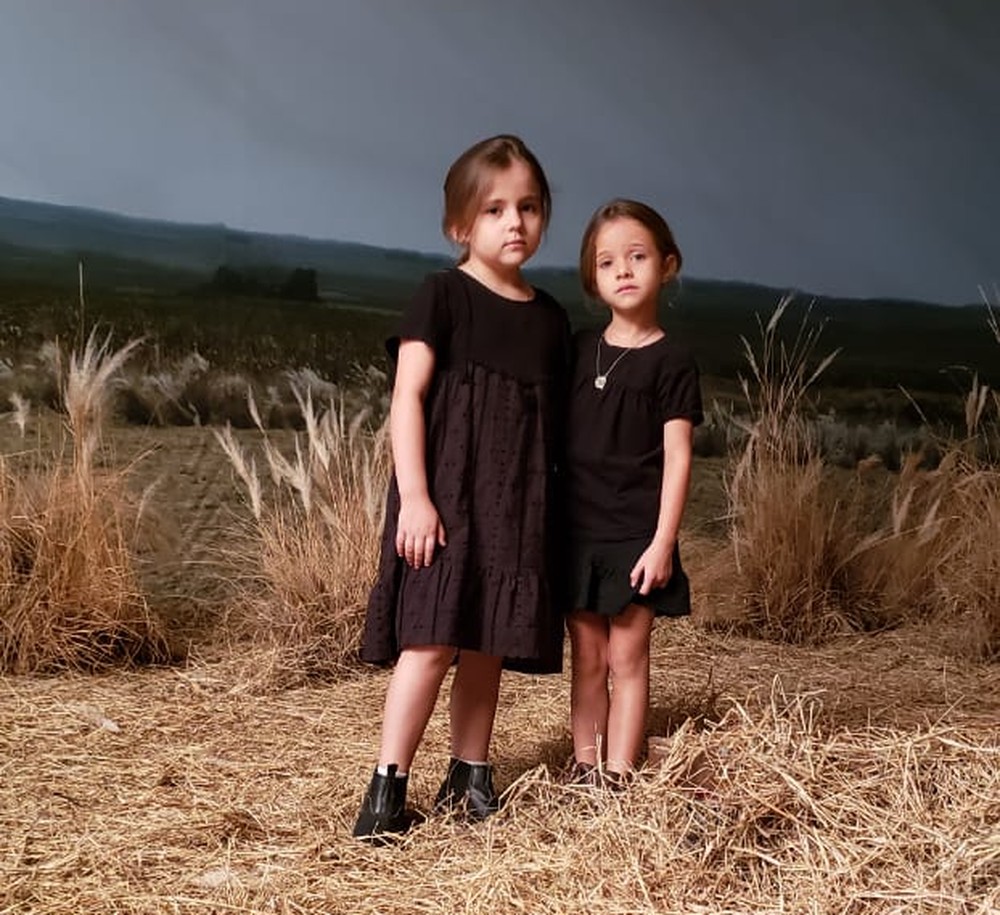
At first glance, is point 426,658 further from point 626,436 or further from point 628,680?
point 626,436

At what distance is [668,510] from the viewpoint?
2305 mm

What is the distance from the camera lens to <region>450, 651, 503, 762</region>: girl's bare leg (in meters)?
2.36

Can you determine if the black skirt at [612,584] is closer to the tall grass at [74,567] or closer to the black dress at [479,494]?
the black dress at [479,494]

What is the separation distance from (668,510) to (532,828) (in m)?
0.53

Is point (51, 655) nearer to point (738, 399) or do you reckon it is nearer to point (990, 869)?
point (990, 869)

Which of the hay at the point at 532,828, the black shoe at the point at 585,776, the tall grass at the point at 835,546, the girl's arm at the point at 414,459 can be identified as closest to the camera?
the hay at the point at 532,828

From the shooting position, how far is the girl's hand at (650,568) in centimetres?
229

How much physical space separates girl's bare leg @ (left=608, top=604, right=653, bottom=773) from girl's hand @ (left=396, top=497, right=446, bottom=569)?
0.35 metres

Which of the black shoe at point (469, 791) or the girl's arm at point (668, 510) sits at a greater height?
the girl's arm at point (668, 510)

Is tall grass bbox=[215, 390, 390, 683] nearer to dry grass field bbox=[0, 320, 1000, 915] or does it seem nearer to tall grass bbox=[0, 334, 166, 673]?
dry grass field bbox=[0, 320, 1000, 915]

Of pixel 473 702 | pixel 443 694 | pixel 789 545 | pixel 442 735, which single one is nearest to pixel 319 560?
pixel 443 694

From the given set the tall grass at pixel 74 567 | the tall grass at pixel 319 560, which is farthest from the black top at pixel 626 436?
the tall grass at pixel 74 567

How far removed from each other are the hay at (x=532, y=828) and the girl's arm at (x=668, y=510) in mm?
233

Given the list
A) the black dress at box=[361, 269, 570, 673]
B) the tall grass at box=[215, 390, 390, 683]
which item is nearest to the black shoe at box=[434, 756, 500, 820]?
the black dress at box=[361, 269, 570, 673]
